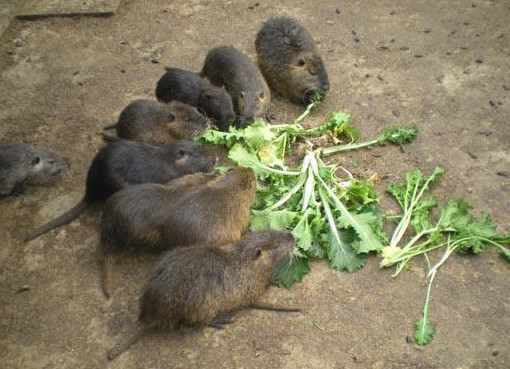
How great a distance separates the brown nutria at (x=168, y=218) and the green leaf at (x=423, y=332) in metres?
1.63

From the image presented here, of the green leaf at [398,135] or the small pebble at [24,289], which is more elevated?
the green leaf at [398,135]

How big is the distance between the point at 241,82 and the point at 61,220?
8.67 feet

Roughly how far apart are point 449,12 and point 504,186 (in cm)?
362

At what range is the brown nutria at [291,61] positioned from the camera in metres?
6.64

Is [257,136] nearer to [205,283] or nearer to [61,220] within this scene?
[205,283]

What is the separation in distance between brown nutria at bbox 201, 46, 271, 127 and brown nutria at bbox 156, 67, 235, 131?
0.20 metres

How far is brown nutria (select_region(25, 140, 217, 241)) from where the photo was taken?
4.94 m

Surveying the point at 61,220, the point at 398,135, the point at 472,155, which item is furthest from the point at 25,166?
the point at 472,155

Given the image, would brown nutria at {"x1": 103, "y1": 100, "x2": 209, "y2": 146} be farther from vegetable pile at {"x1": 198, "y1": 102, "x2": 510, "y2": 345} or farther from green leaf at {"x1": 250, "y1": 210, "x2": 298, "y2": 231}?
green leaf at {"x1": 250, "y1": 210, "x2": 298, "y2": 231}

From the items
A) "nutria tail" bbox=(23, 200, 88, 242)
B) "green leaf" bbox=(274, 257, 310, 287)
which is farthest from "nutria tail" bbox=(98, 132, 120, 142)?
"green leaf" bbox=(274, 257, 310, 287)

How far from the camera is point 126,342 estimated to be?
4.09 meters

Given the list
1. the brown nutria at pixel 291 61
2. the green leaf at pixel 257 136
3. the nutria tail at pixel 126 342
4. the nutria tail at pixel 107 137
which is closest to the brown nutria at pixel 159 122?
the nutria tail at pixel 107 137

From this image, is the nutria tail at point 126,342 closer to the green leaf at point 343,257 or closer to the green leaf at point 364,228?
the green leaf at point 343,257

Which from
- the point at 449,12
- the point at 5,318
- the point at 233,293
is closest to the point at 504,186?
the point at 233,293
